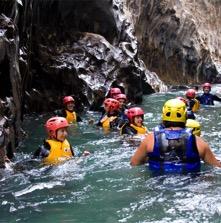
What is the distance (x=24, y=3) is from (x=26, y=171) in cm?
717

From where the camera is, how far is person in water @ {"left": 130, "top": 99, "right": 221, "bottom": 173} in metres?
6.84

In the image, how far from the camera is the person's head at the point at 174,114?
6.85 meters

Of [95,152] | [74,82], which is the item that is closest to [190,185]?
[95,152]

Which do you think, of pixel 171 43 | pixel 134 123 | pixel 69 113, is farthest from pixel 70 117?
pixel 171 43

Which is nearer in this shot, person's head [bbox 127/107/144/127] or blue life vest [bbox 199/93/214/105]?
person's head [bbox 127/107/144/127]

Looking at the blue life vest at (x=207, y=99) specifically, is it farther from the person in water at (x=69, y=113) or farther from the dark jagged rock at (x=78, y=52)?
the person in water at (x=69, y=113)

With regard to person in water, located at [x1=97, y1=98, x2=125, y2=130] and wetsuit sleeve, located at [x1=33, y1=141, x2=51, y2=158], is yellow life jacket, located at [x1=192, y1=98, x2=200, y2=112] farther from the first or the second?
wetsuit sleeve, located at [x1=33, y1=141, x2=51, y2=158]

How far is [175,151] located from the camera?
690cm

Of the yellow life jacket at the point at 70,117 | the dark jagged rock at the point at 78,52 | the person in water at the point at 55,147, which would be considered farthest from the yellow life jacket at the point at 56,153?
the dark jagged rock at the point at 78,52

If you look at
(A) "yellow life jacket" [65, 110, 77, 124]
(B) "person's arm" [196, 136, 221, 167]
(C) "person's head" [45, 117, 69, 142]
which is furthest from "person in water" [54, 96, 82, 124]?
(B) "person's arm" [196, 136, 221, 167]

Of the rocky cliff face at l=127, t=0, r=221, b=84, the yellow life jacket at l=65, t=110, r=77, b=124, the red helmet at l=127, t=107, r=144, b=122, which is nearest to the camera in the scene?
the red helmet at l=127, t=107, r=144, b=122

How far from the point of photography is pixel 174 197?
6.31m

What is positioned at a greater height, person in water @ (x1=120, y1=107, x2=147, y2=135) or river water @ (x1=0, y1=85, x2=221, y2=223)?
person in water @ (x1=120, y1=107, x2=147, y2=135)

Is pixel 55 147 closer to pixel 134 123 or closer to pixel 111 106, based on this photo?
pixel 134 123
